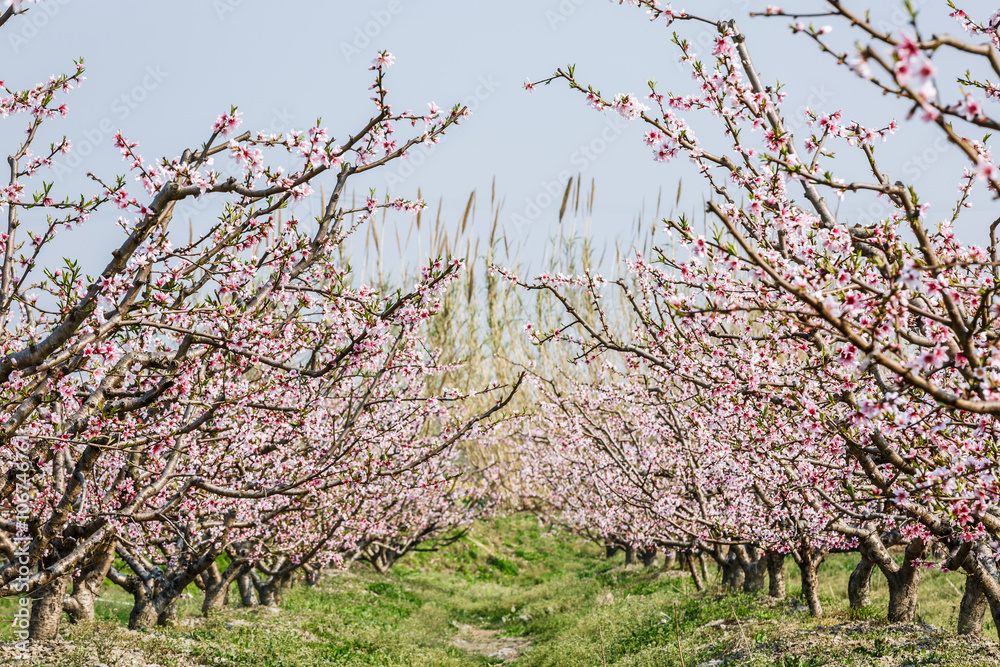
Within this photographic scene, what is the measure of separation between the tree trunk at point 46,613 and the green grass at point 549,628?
380mm

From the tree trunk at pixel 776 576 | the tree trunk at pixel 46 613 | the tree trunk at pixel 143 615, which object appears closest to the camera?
the tree trunk at pixel 46 613

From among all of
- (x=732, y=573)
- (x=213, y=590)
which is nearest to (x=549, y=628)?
(x=732, y=573)

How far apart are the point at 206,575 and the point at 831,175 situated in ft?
36.2

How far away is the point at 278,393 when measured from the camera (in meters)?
6.24

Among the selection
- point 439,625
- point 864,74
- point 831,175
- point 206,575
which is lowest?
point 439,625

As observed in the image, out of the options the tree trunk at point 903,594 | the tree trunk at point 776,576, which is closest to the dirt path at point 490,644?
the tree trunk at point 776,576

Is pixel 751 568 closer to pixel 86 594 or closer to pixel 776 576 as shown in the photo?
pixel 776 576

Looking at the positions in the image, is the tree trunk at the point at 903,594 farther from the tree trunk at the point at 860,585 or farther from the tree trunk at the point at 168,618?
the tree trunk at the point at 168,618

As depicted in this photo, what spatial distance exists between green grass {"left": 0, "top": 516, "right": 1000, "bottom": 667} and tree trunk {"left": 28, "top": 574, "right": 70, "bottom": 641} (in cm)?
38

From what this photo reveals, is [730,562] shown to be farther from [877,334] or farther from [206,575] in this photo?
[877,334]

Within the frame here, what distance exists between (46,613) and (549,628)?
8.34 m

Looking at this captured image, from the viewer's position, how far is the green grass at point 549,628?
25.1 feet

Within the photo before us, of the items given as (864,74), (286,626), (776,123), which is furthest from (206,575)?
(864,74)

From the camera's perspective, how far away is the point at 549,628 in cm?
1293
